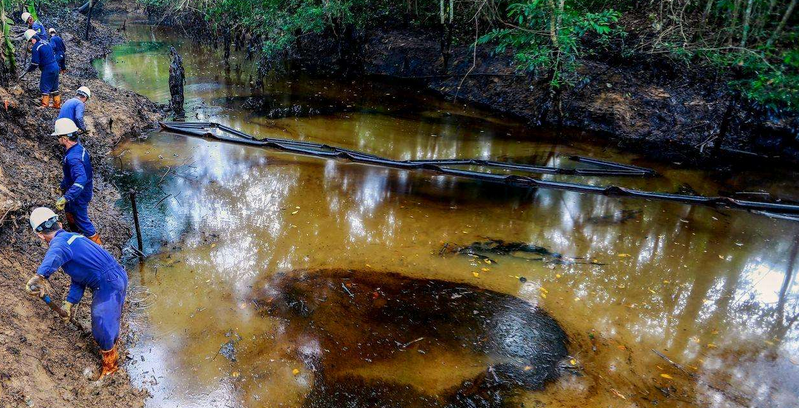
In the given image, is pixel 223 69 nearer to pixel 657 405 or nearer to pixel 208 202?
pixel 208 202

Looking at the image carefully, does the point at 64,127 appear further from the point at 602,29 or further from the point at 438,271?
the point at 602,29

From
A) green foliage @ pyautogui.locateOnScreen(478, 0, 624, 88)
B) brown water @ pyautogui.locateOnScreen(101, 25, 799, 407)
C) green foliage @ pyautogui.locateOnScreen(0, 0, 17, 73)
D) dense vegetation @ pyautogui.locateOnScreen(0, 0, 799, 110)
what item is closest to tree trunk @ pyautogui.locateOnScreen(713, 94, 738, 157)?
dense vegetation @ pyautogui.locateOnScreen(0, 0, 799, 110)

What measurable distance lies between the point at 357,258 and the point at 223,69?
14.5 meters

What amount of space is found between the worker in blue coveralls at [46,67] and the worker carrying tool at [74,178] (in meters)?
4.63

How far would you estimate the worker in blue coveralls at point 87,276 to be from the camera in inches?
141

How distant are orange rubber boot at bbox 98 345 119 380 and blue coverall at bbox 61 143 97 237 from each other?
202 cm

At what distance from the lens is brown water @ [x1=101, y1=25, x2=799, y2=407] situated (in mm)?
4371

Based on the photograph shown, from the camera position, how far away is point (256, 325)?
493 cm

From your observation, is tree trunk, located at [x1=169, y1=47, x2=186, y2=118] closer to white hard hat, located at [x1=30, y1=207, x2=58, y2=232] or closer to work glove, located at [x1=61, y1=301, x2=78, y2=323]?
work glove, located at [x1=61, y1=301, x2=78, y2=323]

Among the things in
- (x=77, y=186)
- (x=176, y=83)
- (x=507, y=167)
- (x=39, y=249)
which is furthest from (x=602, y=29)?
(x=176, y=83)

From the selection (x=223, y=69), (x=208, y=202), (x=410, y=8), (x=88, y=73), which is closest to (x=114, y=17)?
(x=223, y=69)

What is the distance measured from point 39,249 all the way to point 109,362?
1841mm

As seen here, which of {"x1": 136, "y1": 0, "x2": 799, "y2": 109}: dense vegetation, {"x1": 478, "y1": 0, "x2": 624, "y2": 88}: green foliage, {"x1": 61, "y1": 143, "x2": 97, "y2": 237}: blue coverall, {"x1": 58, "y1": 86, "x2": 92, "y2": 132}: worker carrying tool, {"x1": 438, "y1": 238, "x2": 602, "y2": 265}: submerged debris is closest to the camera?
{"x1": 61, "y1": 143, "x2": 97, "y2": 237}: blue coverall

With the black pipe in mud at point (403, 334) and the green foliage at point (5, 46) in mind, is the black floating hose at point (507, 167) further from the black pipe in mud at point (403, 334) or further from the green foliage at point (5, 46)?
the black pipe in mud at point (403, 334)
